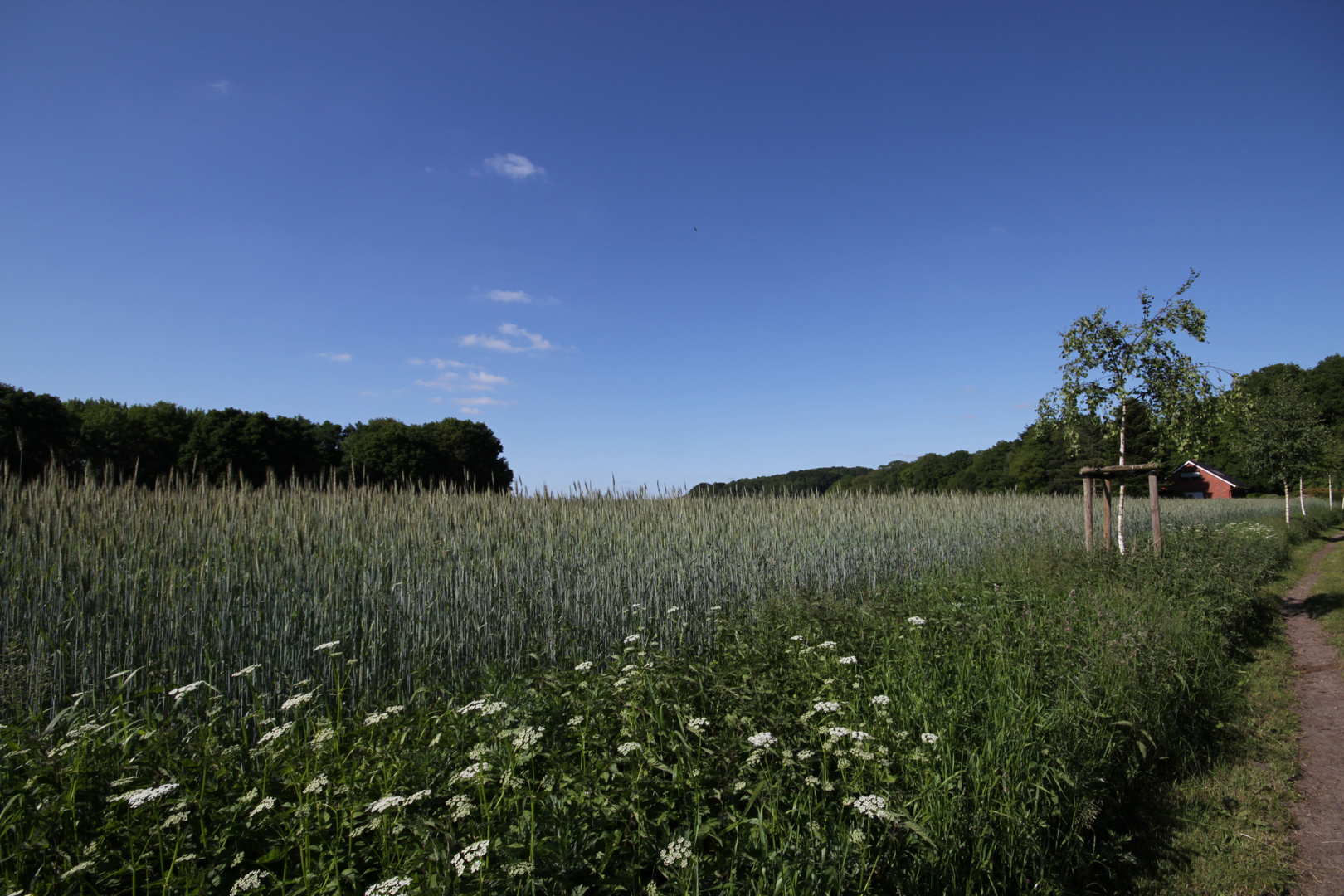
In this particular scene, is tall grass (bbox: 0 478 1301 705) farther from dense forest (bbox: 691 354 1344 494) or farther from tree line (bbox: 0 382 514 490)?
tree line (bbox: 0 382 514 490)

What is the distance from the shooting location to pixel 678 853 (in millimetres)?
1560

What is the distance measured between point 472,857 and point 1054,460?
183 feet

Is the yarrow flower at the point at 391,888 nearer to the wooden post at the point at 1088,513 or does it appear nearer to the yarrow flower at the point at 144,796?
the yarrow flower at the point at 144,796

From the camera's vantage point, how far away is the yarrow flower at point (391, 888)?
1.40 metres

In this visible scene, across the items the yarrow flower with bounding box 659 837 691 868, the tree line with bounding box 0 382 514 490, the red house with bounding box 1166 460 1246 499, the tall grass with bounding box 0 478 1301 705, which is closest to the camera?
the yarrow flower with bounding box 659 837 691 868

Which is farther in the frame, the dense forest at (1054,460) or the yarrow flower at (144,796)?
the dense forest at (1054,460)

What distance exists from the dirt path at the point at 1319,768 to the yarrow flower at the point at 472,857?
11.0 feet

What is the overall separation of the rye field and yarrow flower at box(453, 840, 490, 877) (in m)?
0.02

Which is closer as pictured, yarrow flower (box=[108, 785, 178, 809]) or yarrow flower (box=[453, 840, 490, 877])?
yarrow flower (box=[453, 840, 490, 877])

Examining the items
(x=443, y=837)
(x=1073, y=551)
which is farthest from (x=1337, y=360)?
(x=443, y=837)

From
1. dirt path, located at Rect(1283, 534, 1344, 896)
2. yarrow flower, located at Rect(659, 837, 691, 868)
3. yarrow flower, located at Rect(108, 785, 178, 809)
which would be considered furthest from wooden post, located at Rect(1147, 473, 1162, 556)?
yarrow flower, located at Rect(108, 785, 178, 809)

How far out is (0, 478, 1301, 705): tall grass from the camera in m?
3.50

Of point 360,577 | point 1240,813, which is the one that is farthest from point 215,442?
point 1240,813

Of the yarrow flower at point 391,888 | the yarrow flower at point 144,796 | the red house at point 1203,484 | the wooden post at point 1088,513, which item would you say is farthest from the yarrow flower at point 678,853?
the red house at point 1203,484
